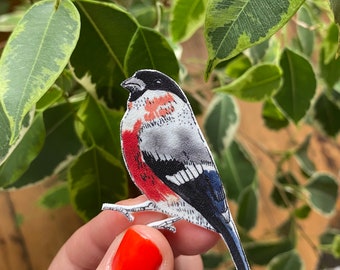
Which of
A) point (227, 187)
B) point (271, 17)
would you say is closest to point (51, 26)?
point (271, 17)

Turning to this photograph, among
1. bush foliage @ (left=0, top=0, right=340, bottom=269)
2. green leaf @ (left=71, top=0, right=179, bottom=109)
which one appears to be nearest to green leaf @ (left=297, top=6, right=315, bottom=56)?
bush foliage @ (left=0, top=0, right=340, bottom=269)

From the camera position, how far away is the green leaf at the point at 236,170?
30.0 inches

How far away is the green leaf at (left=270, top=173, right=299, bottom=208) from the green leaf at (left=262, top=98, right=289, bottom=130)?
0.33ft

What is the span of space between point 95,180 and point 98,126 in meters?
0.05

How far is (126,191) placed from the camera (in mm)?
538

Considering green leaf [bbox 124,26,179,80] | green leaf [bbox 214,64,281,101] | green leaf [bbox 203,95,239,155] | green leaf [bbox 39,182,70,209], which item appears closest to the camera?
green leaf [bbox 124,26,179,80]

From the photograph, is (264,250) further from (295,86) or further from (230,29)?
(230,29)

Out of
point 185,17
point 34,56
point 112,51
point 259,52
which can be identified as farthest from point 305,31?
point 34,56

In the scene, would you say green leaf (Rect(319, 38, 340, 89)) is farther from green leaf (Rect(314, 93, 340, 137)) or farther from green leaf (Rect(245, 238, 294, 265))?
green leaf (Rect(245, 238, 294, 265))

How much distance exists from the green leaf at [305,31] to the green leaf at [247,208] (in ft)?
0.65

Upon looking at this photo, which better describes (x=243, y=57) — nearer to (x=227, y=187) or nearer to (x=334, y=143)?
(x=227, y=187)

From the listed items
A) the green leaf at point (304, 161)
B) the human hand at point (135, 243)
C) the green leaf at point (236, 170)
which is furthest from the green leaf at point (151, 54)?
the green leaf at point (304, 161)

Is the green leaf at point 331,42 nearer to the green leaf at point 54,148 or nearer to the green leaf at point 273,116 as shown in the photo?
the green leaf at point 273,116

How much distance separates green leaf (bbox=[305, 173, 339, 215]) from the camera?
0.76 m
